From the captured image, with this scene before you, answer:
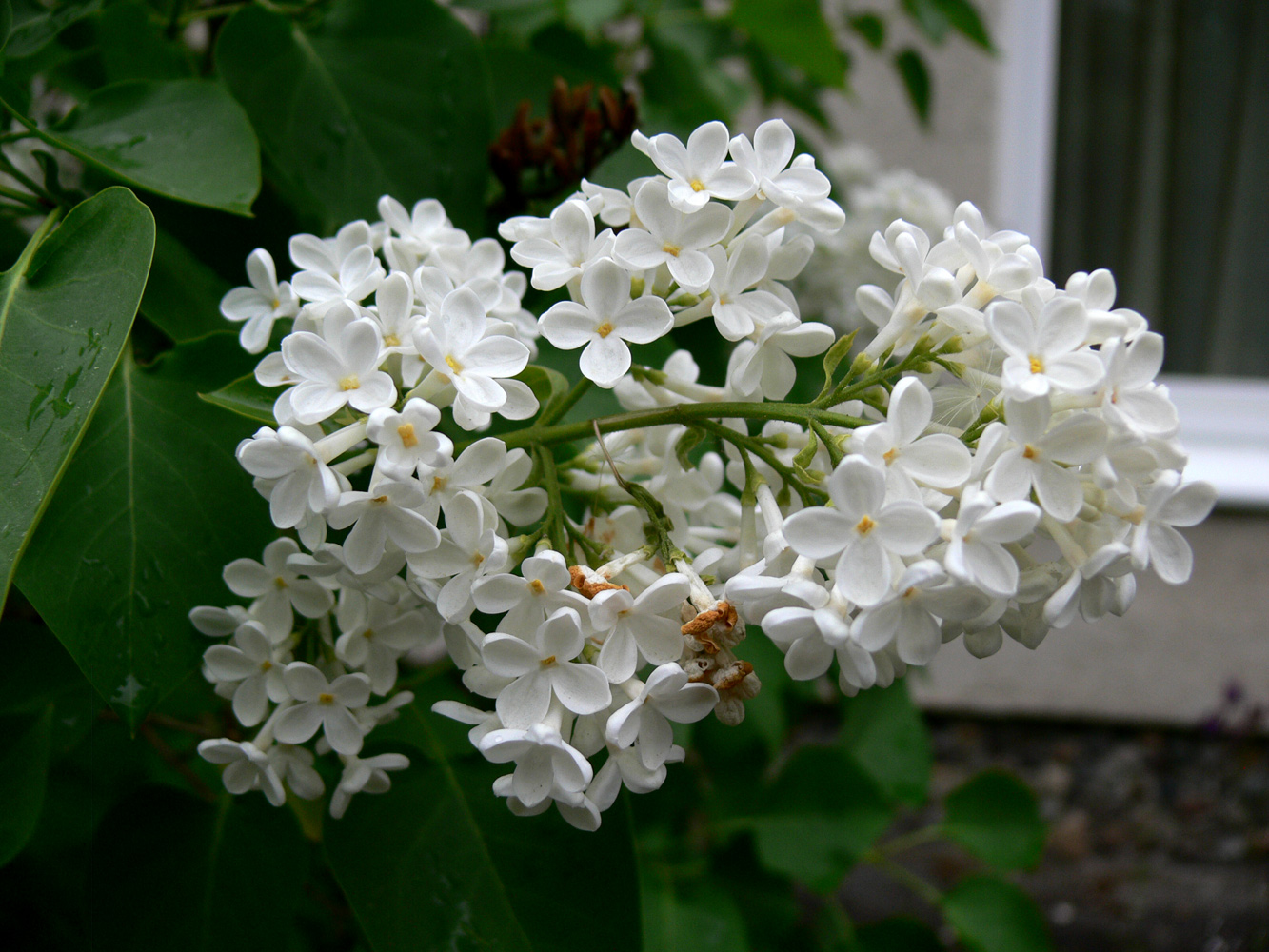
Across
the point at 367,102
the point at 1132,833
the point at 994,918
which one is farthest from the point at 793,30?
the point at 1132,833

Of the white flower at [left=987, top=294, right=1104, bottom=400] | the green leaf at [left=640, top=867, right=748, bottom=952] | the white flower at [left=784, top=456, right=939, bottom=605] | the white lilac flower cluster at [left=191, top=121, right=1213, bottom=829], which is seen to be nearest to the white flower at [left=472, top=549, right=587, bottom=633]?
the white lilac flower cluster at [left=191, top=121, right=1213, bottom=829]

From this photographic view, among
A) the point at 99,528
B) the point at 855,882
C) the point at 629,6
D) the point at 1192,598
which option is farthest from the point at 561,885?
the point at 1192,598

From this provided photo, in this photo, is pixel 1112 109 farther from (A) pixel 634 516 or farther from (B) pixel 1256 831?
(A) pixel 634 516

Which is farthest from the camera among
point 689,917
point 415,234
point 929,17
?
point 929,17

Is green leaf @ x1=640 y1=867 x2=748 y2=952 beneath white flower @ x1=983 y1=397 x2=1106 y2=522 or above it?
beneath

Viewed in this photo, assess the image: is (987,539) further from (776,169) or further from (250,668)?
(250,668)

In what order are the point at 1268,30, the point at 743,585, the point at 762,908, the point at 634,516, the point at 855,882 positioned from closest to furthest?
the point at 743,585, the point at 634,516, the point at 762,908, the point at 855,882, the point at 1268,30

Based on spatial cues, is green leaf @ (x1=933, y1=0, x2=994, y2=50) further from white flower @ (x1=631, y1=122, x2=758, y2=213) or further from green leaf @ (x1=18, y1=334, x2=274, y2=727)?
green leaf @ (x1=18, y1=334, x2=274, y2=727)
